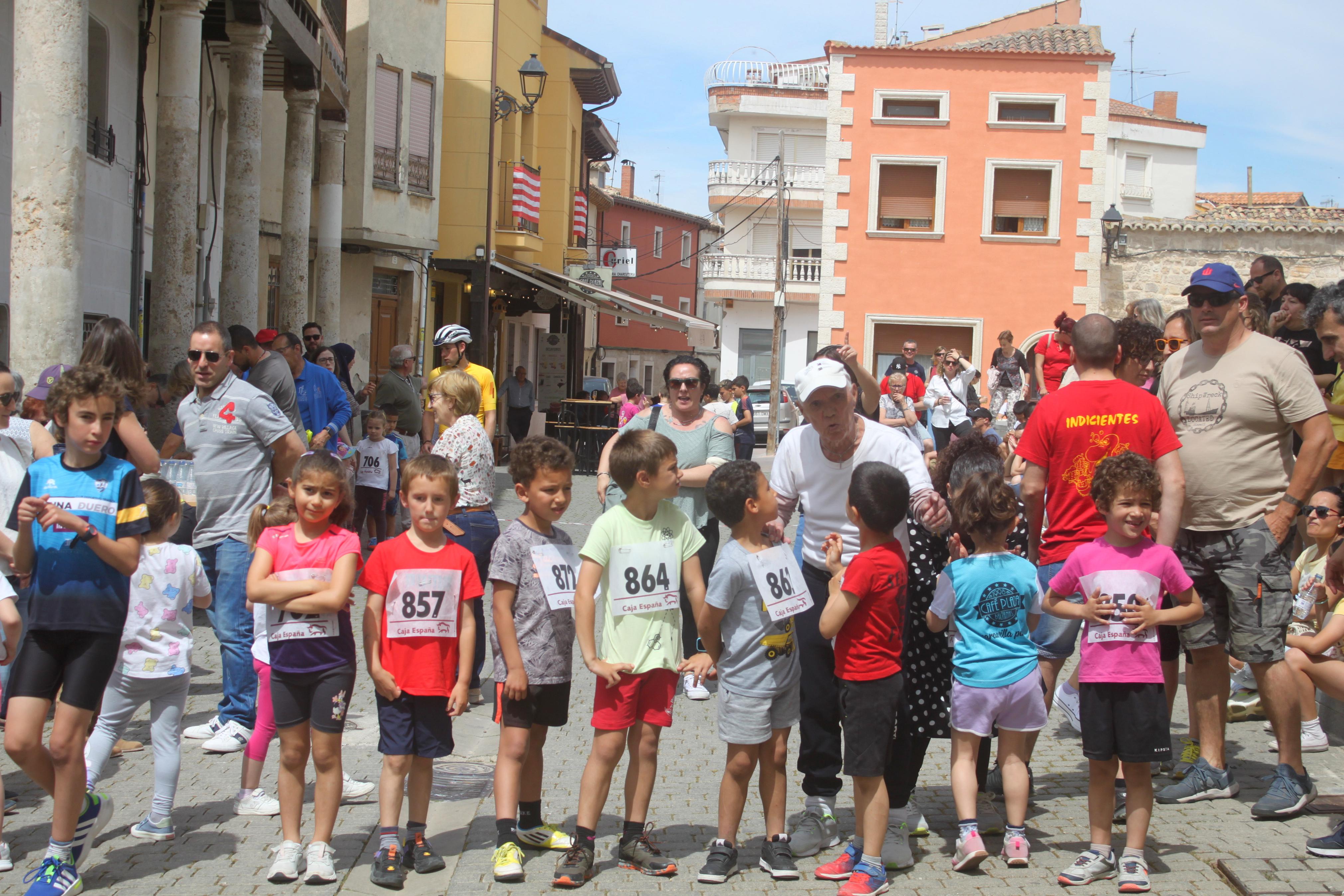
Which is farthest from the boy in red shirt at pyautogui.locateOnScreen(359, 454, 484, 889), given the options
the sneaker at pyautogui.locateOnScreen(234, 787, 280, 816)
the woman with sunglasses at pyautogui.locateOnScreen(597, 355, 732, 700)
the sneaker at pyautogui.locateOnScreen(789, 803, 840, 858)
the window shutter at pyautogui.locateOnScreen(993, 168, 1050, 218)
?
the window shutter at pyautogui.locateOnScreen(993, 168, 1050, 218)

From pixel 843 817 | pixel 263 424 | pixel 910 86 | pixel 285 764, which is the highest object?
pixel 910 86

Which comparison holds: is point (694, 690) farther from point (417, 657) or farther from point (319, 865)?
point (319, 865)

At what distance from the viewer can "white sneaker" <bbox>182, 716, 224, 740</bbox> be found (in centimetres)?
612

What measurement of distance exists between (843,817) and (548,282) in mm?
23483

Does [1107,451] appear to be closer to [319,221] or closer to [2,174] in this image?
[2,174]

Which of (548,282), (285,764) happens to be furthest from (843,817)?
(548,282)

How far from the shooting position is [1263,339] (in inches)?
215

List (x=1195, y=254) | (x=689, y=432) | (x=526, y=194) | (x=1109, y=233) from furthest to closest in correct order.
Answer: (x=1195, y=254) < (x=1109, y=233) < (x=526, y=194) < (x=689, y=432)

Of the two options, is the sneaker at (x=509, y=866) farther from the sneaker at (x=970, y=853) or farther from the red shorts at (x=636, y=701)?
the sneaker at (x=970, y=853)

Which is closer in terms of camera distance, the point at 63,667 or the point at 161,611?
the point at 63,667

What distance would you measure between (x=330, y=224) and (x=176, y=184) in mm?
8032

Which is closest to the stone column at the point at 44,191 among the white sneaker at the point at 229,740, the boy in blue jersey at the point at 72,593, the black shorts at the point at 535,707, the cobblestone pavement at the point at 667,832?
the cobblestone pavement at the point at 667,832

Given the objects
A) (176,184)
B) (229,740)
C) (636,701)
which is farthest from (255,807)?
(176,184)

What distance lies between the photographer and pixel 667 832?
510 cm
